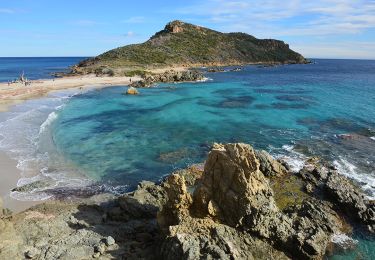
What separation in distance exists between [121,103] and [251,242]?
5213 centimetres

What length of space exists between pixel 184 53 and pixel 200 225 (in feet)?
475

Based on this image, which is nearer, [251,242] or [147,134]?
[251,242]

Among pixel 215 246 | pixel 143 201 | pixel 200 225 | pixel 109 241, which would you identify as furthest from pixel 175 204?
pixel 143 201

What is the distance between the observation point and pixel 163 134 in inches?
1716

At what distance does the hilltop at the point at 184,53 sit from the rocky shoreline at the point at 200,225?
91.8 metres

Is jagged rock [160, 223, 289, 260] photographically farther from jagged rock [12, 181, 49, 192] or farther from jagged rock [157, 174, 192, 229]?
jagged rock [12, 181, 49, 192]

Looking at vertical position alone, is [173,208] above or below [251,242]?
above

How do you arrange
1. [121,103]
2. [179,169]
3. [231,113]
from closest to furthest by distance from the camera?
1. [179,169]
2. [231,113]
3. [121,103]

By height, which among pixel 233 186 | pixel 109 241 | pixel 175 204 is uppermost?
pixel 233 186

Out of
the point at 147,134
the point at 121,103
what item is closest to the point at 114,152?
the point at 147,134

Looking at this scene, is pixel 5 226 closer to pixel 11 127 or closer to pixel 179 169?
pixel 179 169

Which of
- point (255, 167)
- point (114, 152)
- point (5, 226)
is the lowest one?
point (114, 152)

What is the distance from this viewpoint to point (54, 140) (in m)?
41.4

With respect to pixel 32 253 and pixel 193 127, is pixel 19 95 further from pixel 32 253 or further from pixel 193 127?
pixel 32 253
